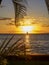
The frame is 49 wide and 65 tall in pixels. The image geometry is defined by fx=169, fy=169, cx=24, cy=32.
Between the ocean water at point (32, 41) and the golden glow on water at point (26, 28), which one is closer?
the ocean water at point (32, 41)

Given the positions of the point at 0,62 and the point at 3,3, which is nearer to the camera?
the point at 0,62

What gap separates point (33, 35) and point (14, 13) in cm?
38

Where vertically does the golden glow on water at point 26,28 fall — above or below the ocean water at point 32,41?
above

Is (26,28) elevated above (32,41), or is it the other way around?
(26,28)

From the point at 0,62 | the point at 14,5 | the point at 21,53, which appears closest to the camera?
the point at 0,62

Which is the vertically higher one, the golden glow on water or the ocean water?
the golden glow on water

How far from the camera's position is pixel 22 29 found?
2.12 m

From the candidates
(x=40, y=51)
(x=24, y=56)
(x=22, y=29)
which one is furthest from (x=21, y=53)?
(x=22, y=29)

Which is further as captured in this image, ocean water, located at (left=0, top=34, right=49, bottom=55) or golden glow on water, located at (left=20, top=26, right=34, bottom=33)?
golden glow on water, located at (left=20, top=26, right=34, bottom=33)

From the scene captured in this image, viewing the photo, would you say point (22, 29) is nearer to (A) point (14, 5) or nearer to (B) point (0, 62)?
(A) point (14, 5)

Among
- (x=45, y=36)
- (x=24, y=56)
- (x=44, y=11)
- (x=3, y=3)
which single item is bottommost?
(x=24, y=56)

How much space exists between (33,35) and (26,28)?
129 mm

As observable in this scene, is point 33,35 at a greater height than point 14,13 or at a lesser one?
lesser

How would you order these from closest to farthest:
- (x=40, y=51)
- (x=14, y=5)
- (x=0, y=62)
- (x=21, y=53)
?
(x=0, y=62), (x=21, y=53), (x=40, y=51), (x=14, y=5)
